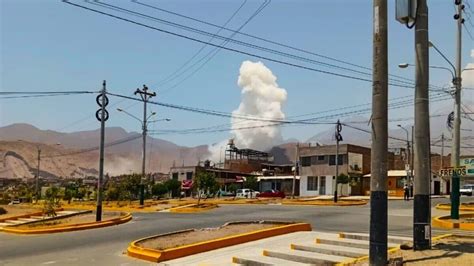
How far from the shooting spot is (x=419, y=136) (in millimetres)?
12102

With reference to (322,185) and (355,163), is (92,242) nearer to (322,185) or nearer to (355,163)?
(355,163)

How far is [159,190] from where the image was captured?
260ft

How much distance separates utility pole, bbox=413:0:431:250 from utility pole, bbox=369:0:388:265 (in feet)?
6.29

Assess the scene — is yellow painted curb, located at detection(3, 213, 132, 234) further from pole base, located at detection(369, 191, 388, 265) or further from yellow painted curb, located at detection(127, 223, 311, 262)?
pole base, located at detection(369, 191, 388, 265)

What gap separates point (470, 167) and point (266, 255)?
36.0ft

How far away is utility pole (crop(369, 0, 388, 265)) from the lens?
10125mm

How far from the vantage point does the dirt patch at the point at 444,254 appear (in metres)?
10.1

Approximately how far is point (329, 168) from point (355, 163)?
3.43 metres

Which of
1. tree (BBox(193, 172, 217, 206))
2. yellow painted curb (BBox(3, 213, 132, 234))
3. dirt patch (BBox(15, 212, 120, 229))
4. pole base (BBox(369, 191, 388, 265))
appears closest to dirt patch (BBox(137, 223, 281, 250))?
pole base (BBox(369, 191, 388, 265))

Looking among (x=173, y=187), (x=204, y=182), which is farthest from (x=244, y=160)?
(x=204, y=182)

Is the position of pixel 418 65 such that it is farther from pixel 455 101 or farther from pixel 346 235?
pixel 455 101

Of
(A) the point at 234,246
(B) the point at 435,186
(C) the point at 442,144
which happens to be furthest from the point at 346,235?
(C) the point at 442,144

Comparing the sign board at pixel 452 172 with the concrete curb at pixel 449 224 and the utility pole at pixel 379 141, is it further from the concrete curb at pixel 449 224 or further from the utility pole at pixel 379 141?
the utility pole at pixel 379 141

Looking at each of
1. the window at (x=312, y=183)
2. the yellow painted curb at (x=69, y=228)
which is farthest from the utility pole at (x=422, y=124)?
the window at (x=312, y=183)
